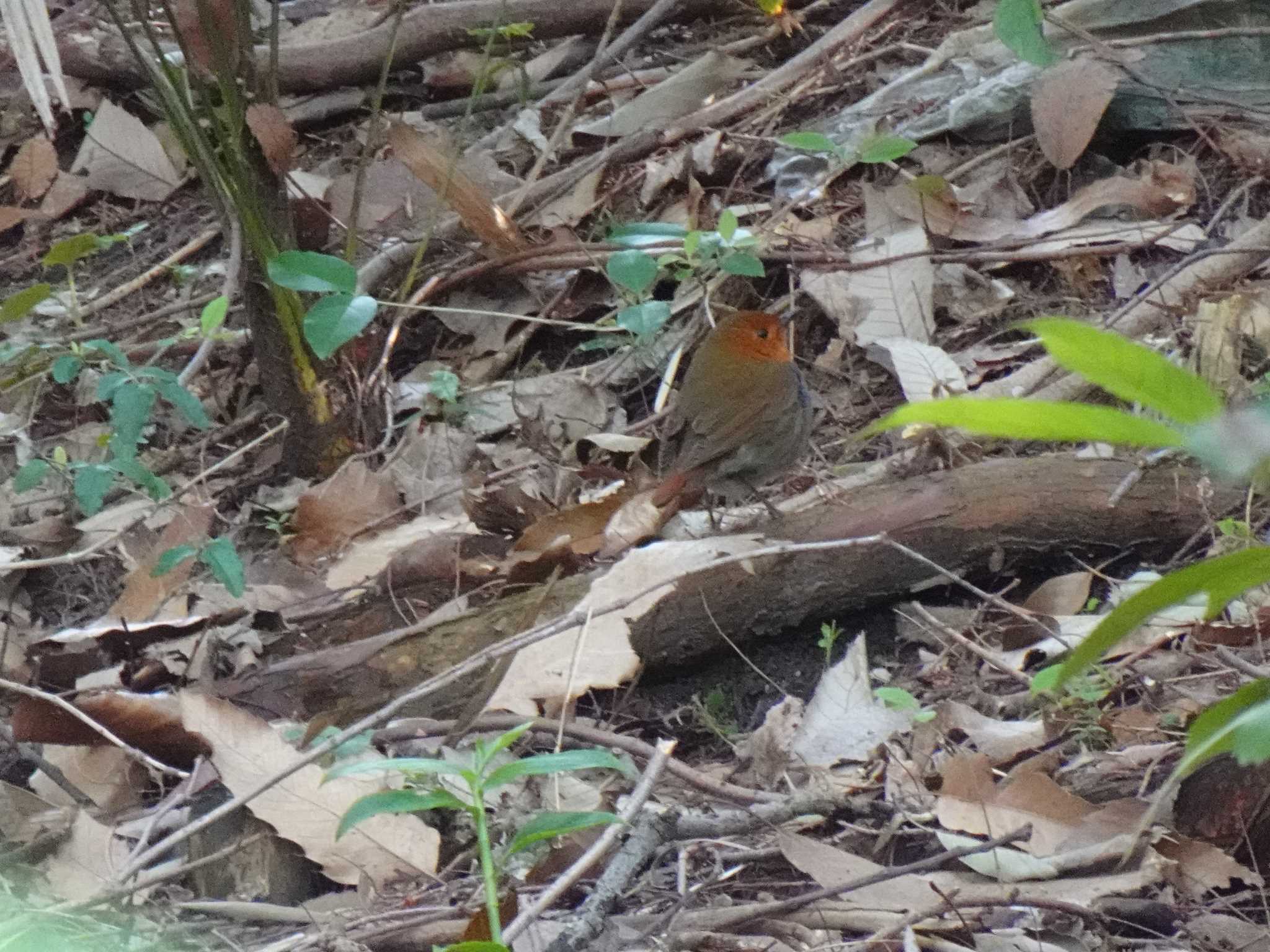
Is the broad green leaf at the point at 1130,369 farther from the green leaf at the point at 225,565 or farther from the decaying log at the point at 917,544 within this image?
the green leaf at the point at 225,565

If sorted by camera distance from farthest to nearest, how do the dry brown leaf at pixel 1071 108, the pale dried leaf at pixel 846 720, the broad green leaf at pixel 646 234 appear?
the dry brown leaf at pixel 1071 108 < the broad green leaf at pixel 646 234 < the pale dried leaf at pixel 846 720

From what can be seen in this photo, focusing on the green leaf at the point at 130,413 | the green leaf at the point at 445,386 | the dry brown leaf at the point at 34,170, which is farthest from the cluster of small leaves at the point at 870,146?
the dry brown leaf at the point at 34,170

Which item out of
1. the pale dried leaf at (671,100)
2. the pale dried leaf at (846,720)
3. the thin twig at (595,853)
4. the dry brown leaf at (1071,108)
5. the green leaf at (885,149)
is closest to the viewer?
the thin twig at (595,853)

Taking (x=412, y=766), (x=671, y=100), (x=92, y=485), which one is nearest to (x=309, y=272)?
(x=92, y=485)

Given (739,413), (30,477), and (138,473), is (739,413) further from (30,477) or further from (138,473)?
(30,477)

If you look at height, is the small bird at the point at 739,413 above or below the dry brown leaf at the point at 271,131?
below

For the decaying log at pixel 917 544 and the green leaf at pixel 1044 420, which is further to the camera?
the decaying log at pixel 917 544

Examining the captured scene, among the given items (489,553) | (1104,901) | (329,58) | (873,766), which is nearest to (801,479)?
(489,553)

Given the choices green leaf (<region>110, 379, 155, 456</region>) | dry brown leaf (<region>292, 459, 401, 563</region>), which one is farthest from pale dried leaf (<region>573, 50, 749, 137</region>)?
green leaf (<region>110, 379, 155, 456</region>)
